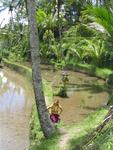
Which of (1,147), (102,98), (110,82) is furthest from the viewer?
(110,82)

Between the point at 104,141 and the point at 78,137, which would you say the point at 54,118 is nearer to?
the point at 78,137

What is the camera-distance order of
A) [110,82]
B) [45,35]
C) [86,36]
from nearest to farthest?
A: [110,82], [86,36], [45,35]

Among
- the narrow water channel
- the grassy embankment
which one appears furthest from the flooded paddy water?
the grassy embankment

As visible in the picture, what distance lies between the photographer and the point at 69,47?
32938mm

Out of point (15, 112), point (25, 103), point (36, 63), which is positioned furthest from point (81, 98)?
point (36, 63)

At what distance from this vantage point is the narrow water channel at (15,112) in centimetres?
1224

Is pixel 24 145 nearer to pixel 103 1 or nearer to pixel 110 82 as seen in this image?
pixel 103 1

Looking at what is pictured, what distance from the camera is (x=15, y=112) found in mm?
16750

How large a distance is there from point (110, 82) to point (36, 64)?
12983mm

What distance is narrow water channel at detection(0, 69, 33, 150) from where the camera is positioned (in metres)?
12.2

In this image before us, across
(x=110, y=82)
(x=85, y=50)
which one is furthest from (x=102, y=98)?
(x=85, y=50)

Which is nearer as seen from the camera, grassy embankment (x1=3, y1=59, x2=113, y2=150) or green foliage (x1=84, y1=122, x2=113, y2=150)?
green foliage (x1=84, y1=122, x2=113, y2=150)

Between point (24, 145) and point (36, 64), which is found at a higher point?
point (36, 64)

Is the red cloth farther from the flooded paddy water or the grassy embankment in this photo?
the flooded paddy water
